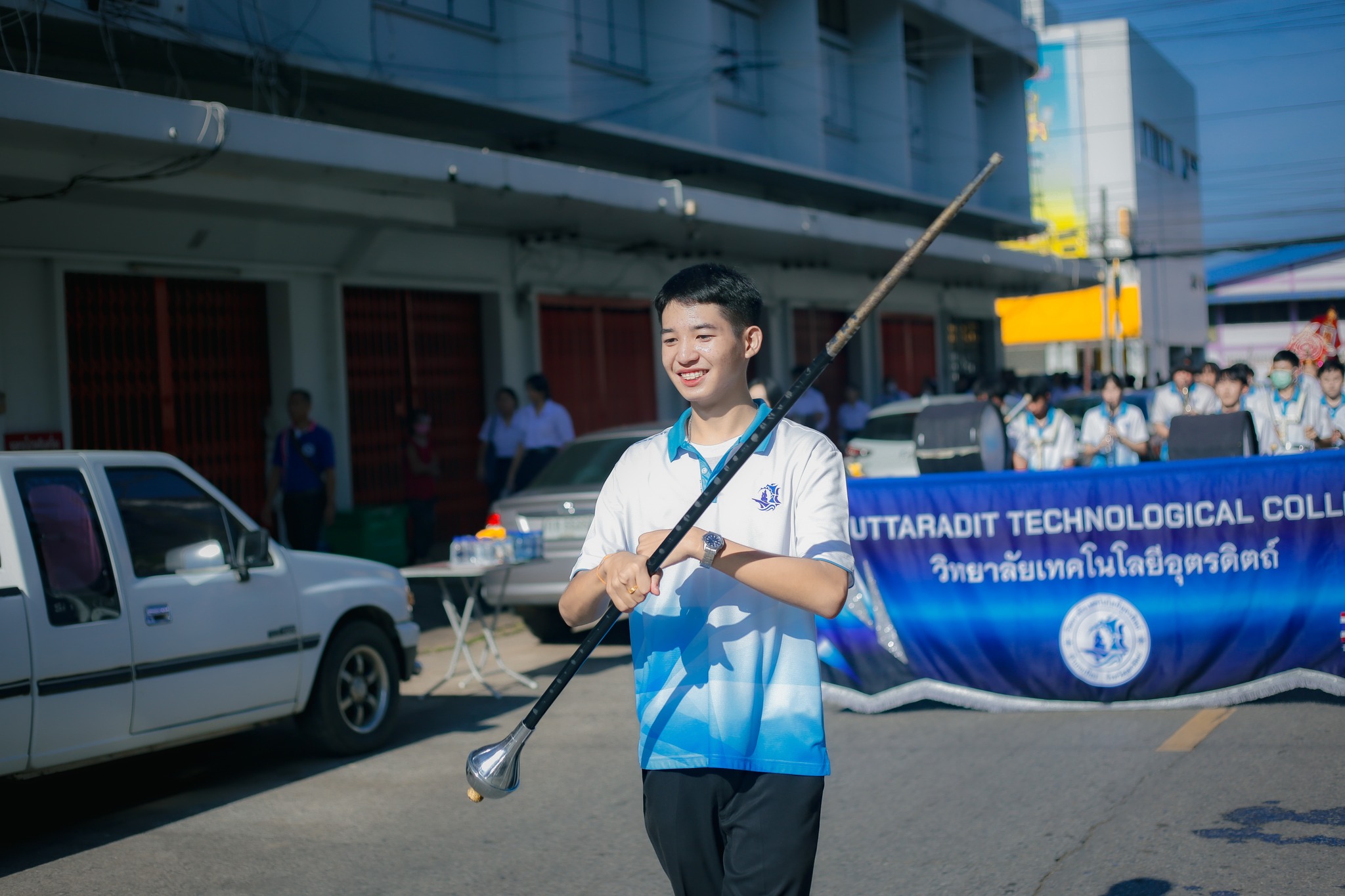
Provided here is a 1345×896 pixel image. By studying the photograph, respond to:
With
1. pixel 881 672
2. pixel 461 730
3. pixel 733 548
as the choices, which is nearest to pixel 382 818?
pixel 461 730

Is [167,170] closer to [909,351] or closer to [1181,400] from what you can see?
[1181,400]

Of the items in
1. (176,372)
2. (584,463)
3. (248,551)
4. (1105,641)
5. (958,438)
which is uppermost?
(176,372)

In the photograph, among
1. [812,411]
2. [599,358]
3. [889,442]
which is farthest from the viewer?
[812,411]

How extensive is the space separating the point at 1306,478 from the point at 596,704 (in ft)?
14.3

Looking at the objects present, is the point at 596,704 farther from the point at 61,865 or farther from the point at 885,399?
the point at 885,399

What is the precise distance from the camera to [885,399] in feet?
81.0

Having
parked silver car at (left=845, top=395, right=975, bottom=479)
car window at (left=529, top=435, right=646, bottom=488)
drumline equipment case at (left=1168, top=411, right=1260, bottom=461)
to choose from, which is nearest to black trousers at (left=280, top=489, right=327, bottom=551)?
car window at (left=529, top=435, right=646, bottom=488)

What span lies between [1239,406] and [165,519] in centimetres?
1054

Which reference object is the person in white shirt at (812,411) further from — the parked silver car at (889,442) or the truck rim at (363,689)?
the truck rim at (363,689)

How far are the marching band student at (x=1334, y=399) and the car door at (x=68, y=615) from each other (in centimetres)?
1039

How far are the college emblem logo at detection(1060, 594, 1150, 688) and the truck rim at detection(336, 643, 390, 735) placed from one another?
3.88 m

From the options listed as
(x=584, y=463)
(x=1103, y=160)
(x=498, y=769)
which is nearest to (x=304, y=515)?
(x=584, y=463)

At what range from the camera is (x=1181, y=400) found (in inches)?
570

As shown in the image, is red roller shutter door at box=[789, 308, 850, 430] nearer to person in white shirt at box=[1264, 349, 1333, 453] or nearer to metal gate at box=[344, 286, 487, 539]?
metal gate at box=[344, 286, 487, 539]
